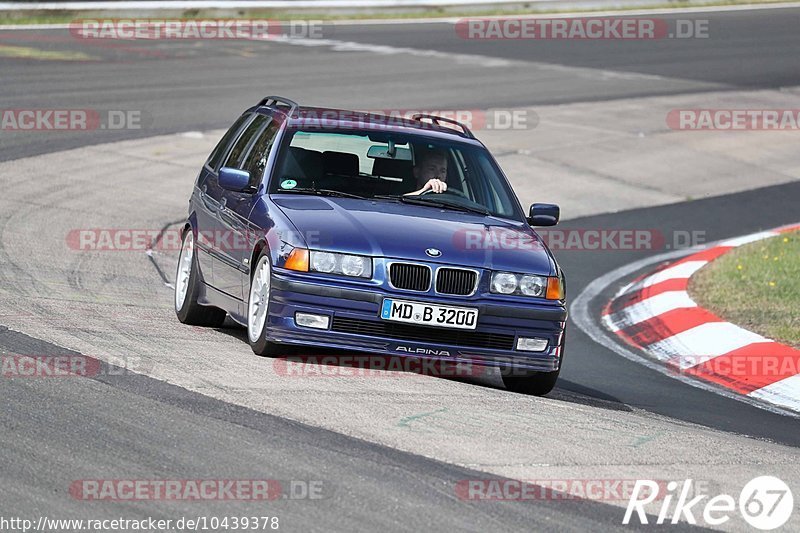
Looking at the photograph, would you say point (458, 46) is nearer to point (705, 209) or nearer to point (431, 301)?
point (705, 209)

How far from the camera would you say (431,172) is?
9.27 meters

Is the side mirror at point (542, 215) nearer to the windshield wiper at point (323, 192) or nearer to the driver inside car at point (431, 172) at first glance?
the driver inside car at point (431, 172)

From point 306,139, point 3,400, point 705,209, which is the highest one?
point 306,139

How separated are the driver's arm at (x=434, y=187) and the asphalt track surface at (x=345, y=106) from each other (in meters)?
1.50

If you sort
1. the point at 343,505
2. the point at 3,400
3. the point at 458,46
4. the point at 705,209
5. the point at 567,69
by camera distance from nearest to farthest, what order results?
the point at 343,505 < the point at 3,400 < the point at 705,209 < the point at 567,69 < the point at 458,46

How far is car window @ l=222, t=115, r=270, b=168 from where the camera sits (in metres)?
9.90

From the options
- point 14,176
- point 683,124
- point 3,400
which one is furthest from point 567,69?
point 3,400

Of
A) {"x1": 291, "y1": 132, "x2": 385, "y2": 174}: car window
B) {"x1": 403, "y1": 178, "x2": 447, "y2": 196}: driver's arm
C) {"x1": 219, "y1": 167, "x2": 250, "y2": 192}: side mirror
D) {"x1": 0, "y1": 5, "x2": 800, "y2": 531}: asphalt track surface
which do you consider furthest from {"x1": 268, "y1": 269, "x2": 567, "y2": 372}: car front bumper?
{"x1": 291, "y1": 132, "x2": 385, "y2": 174}: car window

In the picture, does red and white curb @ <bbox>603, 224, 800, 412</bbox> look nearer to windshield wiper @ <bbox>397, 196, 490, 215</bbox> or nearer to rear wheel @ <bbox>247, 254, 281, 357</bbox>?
windshield wiper @ <bbox>397, 196, 490, 215</bbox>

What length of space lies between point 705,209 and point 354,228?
987cm

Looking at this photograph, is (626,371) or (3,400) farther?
(626,371)

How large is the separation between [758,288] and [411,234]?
4.84 metres

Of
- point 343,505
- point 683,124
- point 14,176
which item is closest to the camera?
point 343,505

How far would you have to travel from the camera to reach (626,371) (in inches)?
399
